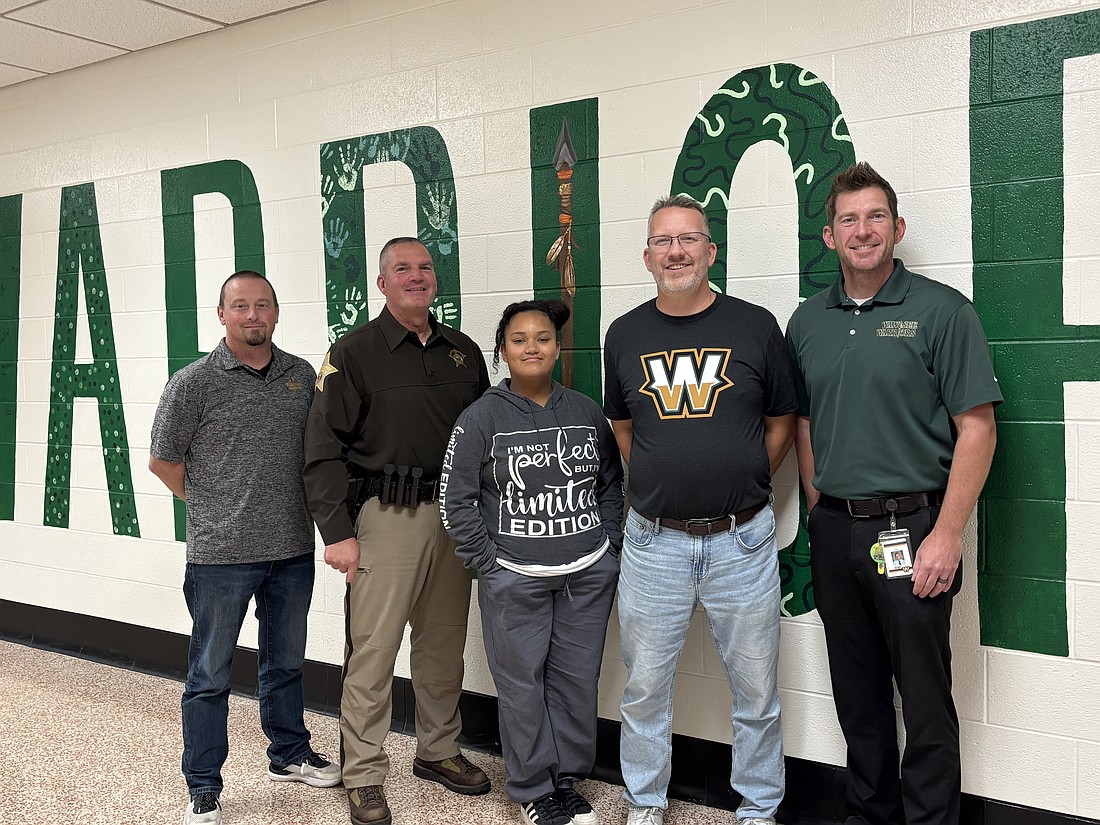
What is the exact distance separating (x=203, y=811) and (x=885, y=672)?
201cm

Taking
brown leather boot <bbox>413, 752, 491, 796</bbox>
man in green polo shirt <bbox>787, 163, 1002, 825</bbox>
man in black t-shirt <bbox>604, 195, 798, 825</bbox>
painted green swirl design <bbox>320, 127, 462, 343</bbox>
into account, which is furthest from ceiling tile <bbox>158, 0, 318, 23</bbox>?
brown leather boot <bbox>413, 752, 491, 796</bbox>

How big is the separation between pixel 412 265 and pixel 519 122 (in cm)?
68

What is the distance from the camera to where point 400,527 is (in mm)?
2889

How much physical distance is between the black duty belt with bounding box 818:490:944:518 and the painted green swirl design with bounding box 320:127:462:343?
1635 millimetres

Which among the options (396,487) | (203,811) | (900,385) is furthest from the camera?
(396,487)

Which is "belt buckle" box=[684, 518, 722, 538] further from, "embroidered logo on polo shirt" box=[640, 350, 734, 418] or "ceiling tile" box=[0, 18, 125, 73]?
"ceiling tile" box=[0, 18, 125, 73]

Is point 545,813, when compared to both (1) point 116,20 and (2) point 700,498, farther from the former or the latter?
(1) point 116,20

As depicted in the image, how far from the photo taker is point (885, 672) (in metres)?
2.49

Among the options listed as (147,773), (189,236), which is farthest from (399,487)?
(189,236)

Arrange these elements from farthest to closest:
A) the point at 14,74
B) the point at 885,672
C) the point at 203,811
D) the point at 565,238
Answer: the point at 14,74 → the point at 565,238 → the point at 203,811 → the point at 885,672

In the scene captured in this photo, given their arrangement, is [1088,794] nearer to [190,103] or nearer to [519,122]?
[519,122]

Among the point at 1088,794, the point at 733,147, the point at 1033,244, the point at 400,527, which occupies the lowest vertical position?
the point at 1088,794

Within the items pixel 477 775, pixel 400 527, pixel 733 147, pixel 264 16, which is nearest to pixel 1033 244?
pixel 733 147

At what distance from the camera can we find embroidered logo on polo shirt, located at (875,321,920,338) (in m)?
2.34
